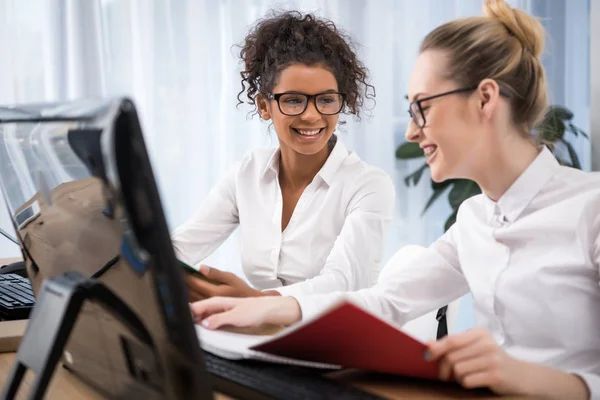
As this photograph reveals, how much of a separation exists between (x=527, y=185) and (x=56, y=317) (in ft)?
2.79

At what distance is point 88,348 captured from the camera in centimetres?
83

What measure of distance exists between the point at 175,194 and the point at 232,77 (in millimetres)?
605

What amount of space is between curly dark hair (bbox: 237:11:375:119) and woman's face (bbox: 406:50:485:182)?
83 cm

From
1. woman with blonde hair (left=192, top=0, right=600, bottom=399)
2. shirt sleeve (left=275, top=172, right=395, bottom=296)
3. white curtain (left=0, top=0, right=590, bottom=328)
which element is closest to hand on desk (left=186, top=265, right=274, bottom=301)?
woman with blonde hair (left=192, top=0, right=600, bottom=399)

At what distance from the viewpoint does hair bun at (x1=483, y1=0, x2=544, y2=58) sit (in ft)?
4.55

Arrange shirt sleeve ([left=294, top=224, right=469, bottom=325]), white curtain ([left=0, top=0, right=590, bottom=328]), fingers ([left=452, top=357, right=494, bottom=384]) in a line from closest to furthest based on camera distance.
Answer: fingers ([left=452, top=357, right=494, bottom=384]) → shirt sleeve ([left=294, top=224, right=469, bottom=325]) → white curtain ([left=0, top=0, right=590, bottom=328])

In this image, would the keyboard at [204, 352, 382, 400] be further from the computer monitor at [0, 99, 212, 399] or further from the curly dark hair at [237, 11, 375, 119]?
the curly dark hair at [237, 11, 375, 119]

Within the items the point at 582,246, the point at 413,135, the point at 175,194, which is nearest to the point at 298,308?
the point at 413,135

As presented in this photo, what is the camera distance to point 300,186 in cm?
229

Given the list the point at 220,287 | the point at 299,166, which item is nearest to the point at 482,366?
the point at 220,287

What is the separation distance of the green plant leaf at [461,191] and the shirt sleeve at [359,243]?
148 cm

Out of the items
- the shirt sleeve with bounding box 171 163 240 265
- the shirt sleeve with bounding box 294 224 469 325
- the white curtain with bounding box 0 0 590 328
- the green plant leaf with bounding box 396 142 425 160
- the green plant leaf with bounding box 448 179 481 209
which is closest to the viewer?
the shirt sleeve with bounding box 294 224 469 325

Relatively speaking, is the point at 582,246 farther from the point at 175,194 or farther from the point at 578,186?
the point at 175,194

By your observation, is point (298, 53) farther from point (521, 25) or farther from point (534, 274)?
point (534, 274)
